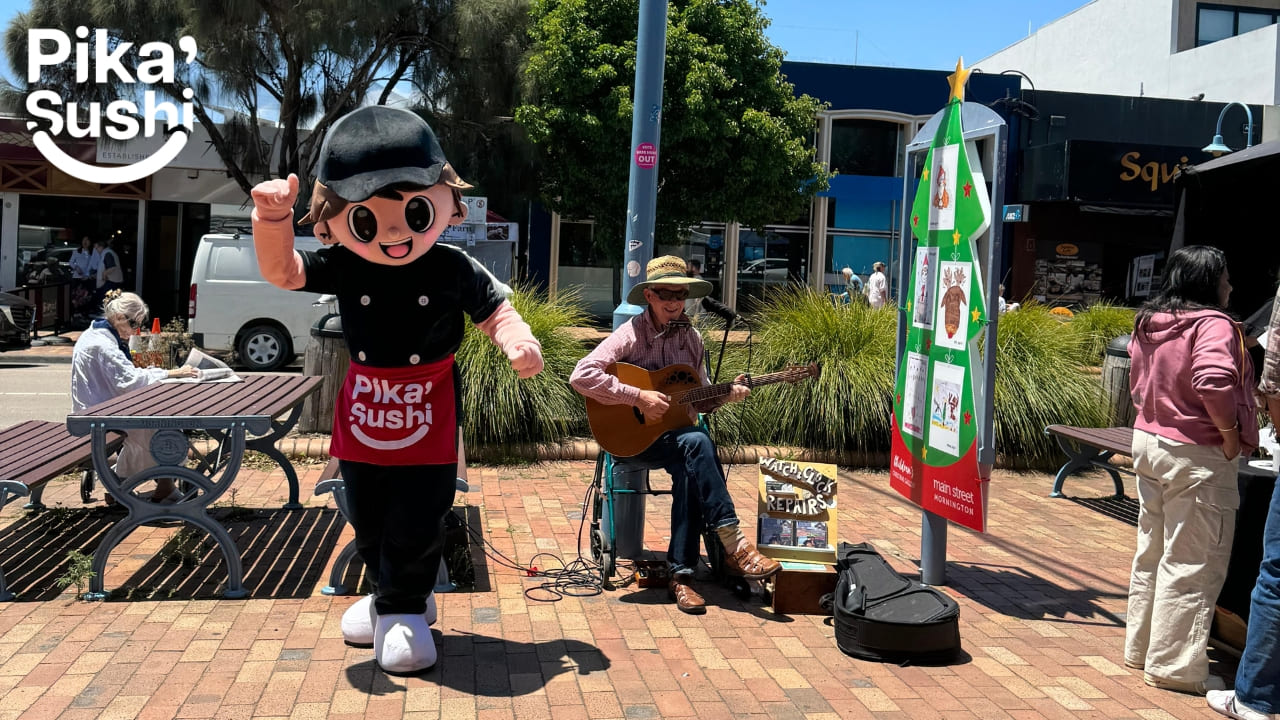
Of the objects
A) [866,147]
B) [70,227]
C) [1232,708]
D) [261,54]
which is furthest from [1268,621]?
[70,227]

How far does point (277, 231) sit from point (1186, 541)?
368 cm

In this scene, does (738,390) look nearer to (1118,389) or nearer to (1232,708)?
(1232,708)

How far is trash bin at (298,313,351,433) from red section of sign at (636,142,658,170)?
3.45m

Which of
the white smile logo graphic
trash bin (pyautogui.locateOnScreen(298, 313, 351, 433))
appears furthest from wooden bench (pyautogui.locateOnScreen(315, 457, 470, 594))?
the white smile logo graphic

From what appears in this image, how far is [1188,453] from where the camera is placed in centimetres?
421

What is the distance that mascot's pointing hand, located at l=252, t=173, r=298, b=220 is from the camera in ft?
12.8

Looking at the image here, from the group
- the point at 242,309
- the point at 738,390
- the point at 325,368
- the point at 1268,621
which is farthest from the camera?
the point at 242,309

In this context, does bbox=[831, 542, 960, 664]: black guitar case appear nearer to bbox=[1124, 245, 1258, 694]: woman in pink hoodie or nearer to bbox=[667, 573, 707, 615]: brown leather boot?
bbox=[667, 573, 707, 615]: brown leather boot

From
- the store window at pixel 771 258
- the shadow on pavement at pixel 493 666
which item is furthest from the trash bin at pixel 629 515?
the store window at pixel 771 258

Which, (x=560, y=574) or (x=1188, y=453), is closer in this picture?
(x=1188, y=453)

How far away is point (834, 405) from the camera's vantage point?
8.81 m

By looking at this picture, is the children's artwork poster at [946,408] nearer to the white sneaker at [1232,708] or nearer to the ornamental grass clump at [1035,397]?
the white sneaker at [1232,708]

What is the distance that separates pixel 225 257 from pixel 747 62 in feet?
33.8

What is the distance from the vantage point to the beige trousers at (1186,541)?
165 inches
